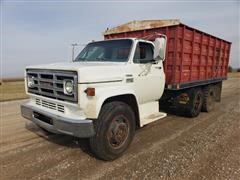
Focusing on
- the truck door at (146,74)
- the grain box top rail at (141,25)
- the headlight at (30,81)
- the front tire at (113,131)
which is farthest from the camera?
the grain box top rail at (141,25)

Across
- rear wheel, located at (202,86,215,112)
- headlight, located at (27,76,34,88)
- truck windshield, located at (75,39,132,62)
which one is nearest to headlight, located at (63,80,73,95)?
headlight, located at (27,76,34,88)

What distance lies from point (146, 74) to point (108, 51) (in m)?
1.03

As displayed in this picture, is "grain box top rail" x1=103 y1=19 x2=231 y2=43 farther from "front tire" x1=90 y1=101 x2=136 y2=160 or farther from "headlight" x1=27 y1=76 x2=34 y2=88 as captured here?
"headlight" x1=27 y1=76 x2=34 y2=88

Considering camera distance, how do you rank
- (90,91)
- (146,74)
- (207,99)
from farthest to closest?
(207,99) → (146,74) → (90,91)

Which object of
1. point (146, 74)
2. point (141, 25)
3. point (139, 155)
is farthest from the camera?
point (141, 25)

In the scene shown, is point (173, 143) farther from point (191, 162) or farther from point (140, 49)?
point (140, 49)

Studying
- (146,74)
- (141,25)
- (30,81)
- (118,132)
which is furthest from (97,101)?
(141,25)

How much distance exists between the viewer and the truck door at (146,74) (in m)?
4.93

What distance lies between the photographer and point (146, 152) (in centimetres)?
464

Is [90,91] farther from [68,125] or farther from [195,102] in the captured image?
[195,102]

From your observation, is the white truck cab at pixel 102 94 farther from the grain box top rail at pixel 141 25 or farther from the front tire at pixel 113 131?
the grain box top rail at pixel 141 25

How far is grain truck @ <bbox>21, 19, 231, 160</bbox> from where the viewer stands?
12.4ft

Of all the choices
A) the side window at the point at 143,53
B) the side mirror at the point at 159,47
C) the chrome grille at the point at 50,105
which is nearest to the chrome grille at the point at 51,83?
the chrome grille at the point at 50,105

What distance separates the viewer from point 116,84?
4.27 metres
